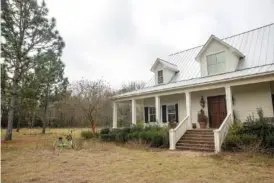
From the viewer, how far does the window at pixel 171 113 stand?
1650cm

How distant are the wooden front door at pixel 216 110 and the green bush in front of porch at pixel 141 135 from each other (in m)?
3.26

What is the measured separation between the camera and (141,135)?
524 inches

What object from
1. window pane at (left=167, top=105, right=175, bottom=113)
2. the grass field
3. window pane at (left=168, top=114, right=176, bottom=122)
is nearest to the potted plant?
window pane at (left=168, top=114, right=176, bottom=122)

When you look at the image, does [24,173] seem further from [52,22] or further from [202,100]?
[52,22]

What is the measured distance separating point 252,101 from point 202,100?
10.2 feet

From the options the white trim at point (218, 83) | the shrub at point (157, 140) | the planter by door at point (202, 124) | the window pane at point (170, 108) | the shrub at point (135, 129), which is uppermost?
the white trim at point (218, 83)

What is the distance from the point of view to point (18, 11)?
54.0 feet

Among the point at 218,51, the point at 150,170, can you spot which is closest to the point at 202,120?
the point at 218,51

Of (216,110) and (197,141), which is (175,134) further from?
(216,110)

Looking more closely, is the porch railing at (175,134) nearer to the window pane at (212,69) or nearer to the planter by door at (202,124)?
the planter by door at (202,124)

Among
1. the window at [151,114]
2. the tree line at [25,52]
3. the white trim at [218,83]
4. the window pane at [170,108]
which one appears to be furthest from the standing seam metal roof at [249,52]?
the tree line at [25,52]

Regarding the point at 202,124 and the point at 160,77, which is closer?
the point at 202,124

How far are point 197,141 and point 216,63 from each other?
5.91 metres

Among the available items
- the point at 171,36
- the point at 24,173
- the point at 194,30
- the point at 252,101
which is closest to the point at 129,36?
the point at 171,36
